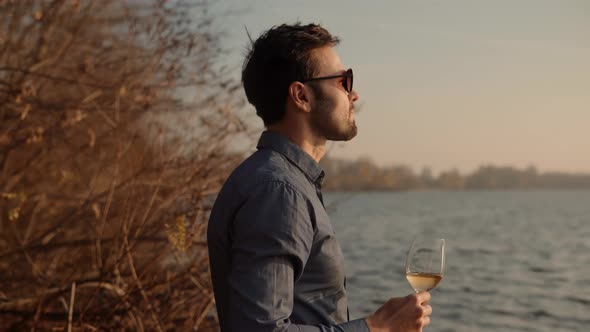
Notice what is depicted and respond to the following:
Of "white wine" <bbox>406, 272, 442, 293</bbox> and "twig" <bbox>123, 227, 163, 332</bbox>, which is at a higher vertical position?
"white wine" <bbox>406, 272, 442, 293</bbox>

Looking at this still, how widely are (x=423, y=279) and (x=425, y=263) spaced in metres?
0.06

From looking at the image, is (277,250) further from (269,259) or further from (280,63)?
(280,63)

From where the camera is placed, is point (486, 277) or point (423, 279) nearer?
point (423, 279)

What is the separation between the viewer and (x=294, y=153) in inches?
95.3

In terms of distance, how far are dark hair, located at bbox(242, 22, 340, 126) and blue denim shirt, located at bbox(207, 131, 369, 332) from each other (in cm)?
13

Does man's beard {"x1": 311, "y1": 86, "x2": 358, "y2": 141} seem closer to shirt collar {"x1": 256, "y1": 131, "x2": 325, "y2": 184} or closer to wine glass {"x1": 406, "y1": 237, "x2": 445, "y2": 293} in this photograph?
shirt collar {"x1": 256, "y1": 131, "x2": 325, "y2": 184}

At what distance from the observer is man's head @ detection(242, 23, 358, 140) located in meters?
2.50

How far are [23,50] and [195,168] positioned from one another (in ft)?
6.10

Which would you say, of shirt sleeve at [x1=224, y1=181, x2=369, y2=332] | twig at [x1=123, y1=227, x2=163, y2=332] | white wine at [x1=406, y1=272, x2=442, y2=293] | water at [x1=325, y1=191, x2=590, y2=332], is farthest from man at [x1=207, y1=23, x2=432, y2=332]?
water at [x1=325, y1=191, x2=590, y2=332]

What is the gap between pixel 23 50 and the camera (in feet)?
20.1

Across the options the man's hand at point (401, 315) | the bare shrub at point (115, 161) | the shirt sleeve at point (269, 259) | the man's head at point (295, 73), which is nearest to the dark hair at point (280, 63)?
the man's head at point (295, 73)

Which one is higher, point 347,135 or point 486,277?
point 347,135

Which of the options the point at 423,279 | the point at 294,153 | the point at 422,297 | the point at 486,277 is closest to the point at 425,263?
the point at 423,279

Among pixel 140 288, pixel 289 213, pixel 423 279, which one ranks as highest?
pixel 289 213
